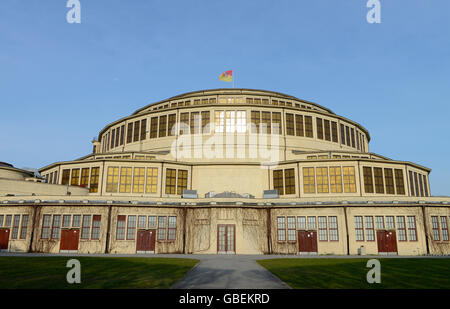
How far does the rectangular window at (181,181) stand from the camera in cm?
4616

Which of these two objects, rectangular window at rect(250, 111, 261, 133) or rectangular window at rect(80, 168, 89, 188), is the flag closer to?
rectangular window at rect(250, 111, 261, 133)

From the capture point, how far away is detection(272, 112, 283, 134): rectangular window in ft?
176

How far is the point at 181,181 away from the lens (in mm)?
46656

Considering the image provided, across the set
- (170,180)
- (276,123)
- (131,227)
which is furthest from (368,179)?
(131,227)

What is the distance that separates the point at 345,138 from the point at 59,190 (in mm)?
48974

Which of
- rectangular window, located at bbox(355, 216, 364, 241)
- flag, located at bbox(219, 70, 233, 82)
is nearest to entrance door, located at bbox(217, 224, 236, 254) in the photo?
rectangular window, located at bbox(355, 216, 364, 241)

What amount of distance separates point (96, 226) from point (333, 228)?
26.8 metres

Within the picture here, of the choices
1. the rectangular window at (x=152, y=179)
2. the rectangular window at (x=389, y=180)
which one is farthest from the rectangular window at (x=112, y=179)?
the rectangular window at (x=389, y=180)

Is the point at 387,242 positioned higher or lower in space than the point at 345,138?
lower

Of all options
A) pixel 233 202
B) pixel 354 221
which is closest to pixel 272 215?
pixel 233 202

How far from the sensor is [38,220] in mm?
36531

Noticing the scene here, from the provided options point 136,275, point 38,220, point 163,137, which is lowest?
point 136,275
